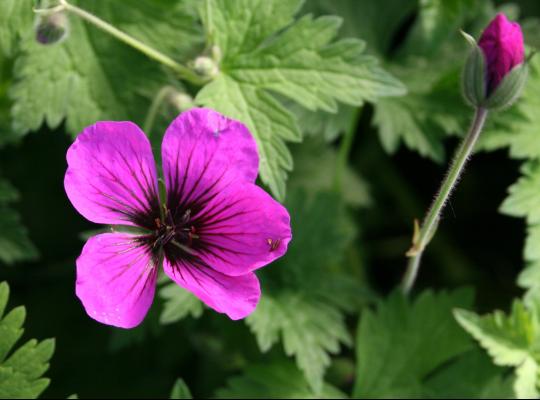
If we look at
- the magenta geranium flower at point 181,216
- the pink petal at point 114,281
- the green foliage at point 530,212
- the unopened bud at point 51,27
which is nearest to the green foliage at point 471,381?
the green foliage at point 530,212

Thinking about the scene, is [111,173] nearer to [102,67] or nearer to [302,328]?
[102,67]

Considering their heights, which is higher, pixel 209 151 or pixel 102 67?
pixel 209 151

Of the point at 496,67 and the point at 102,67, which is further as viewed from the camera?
the point at 102,67

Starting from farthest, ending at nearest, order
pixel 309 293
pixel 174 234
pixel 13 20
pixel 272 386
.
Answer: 1. pixel 309 293
2. pixel 272 386
3. pixel 13 20
4. pixel 174 234

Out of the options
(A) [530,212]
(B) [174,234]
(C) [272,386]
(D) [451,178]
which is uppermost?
(D) [451,178]

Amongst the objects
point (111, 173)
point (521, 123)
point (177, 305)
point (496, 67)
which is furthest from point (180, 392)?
point (521, 123)

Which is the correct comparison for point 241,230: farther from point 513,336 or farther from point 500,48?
point 513,336

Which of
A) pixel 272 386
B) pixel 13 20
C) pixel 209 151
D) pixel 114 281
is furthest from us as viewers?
pixel 272 386
